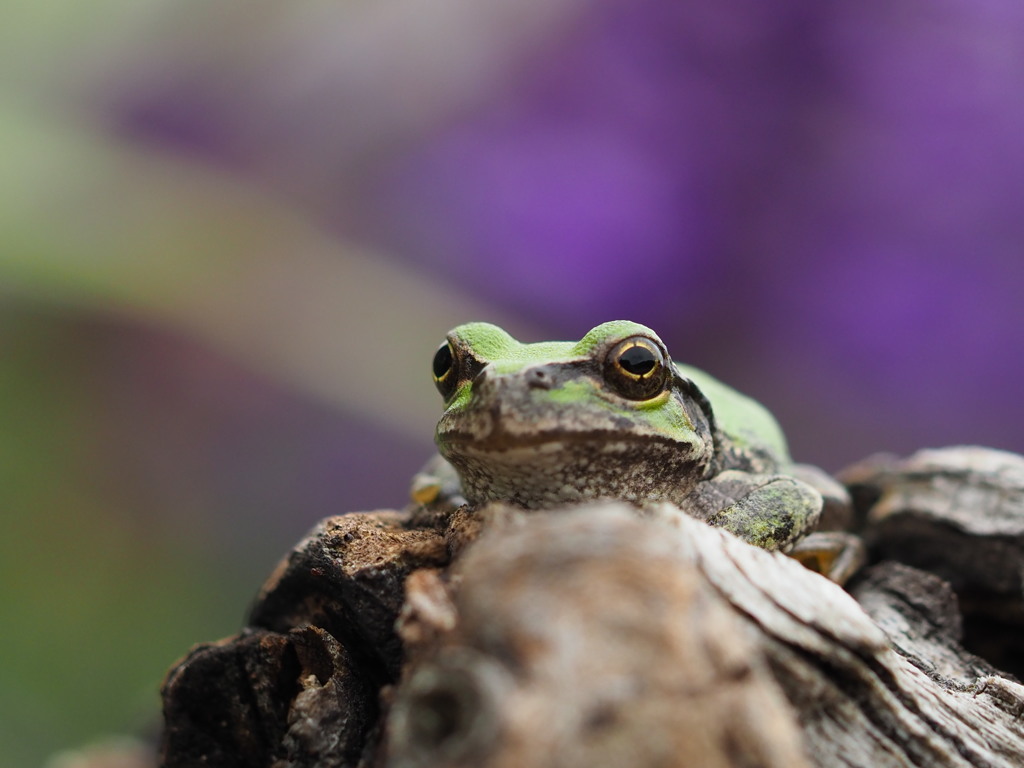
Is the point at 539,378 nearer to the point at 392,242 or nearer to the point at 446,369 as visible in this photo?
the point at 446,369

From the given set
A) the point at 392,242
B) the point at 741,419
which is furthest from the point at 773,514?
the point at 392,242

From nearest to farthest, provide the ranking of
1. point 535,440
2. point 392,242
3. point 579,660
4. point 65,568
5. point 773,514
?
point 579,660 → point 535,440 → point 773,514 → point 65,568 → point 392,242

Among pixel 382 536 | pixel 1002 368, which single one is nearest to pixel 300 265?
pixel 382 536

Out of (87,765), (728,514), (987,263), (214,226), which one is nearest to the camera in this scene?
(728,514)

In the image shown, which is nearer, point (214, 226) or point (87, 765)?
point (87, 765)

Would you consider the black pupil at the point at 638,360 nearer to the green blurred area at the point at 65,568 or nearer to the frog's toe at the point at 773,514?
the frog's toe at the point at 773,514

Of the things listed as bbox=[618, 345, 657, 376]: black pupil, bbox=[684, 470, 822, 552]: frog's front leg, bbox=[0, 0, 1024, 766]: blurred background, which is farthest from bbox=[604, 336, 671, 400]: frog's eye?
bbox=[0, 0, 1024, 766]: blurred background

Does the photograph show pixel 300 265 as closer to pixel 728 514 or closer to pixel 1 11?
pixel 1 11
